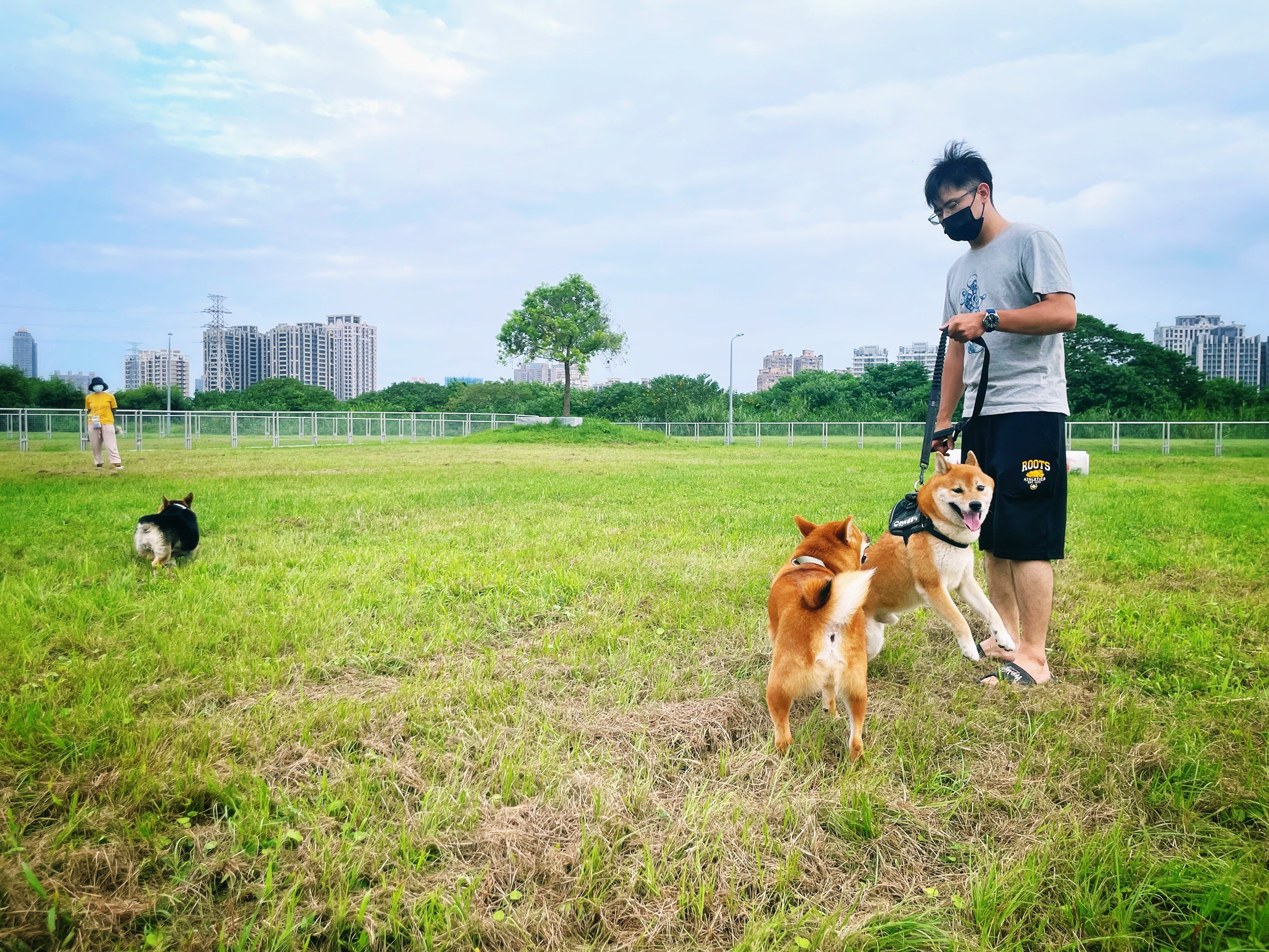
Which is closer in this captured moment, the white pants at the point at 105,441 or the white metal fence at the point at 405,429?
the white pants at the point at 105,441

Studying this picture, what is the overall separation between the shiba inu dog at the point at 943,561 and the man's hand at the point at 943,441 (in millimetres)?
186

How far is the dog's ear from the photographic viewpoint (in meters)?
2.21

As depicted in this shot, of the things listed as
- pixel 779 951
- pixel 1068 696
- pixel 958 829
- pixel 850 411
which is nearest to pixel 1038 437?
pixel 1068 696

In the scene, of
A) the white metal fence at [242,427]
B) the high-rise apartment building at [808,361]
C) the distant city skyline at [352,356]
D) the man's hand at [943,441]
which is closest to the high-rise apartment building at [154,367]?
the distant city skyline at [352,356]

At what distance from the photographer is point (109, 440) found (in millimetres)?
12742

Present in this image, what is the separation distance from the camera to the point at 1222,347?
5050 centimetres

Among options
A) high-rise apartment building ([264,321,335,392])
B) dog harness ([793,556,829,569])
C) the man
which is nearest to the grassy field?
the man

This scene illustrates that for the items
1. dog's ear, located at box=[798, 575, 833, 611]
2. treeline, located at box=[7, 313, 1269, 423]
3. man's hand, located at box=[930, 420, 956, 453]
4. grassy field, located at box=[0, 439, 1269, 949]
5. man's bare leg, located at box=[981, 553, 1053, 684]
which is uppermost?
treeline, located at box=[7, 313, 1269, 423]

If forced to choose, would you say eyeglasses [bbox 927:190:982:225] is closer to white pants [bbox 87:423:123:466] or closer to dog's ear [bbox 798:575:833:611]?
dog's ear [bbox 798:575:833:611]

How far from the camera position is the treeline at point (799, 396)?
35344 millimetres

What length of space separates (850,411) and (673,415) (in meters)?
11.9

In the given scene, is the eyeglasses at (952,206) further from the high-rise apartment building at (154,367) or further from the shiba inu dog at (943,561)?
the high-rise apartment building at (154,367)

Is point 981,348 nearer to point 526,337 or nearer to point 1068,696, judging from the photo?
point 1068,696

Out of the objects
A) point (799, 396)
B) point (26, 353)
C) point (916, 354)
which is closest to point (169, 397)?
point (26, 353)
